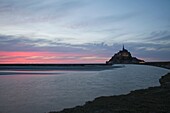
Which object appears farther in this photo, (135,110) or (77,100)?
(77,100)

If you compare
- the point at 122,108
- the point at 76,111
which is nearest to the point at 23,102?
the point at 76,111

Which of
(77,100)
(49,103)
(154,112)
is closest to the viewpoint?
(154,112)

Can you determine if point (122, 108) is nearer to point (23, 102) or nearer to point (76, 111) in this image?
point (76, 111)

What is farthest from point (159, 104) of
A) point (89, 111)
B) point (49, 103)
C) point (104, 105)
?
point (49, 103)

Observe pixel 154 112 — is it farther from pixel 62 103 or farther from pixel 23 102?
pixel 23 102

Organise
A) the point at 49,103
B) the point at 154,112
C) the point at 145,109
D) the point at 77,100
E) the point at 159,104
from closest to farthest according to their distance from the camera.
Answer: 1. the point at 154,112
2. the point at 145,109
3. the point at 159,104
4. the point at 49,103
5. the point at 77,100

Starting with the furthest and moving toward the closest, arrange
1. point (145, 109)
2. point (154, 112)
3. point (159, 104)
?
point (159, 104), point (145, 109), point (154, 112)

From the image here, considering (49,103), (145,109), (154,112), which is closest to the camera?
(154,112)

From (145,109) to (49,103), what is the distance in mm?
8537

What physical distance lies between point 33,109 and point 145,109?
327 inches

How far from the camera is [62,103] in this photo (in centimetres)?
2009

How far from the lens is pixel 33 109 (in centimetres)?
1748

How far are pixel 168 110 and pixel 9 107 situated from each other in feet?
39.0

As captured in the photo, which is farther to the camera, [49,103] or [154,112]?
[49,103]
